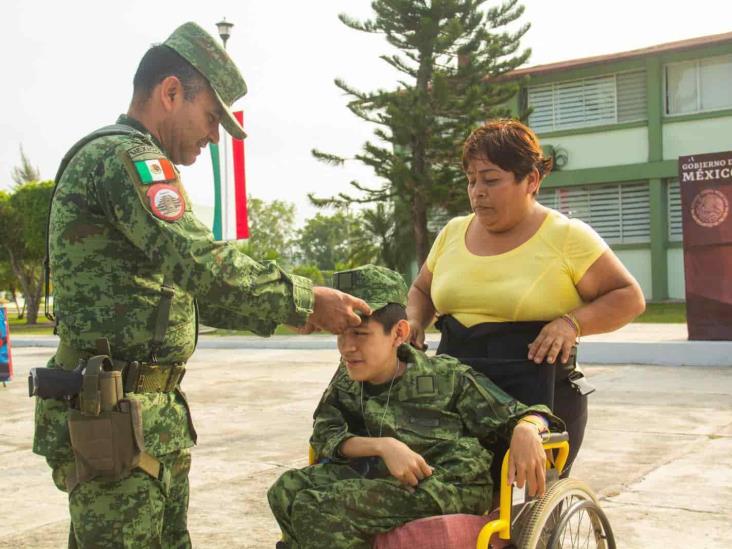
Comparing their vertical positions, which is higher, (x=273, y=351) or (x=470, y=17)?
(x=470, y=17)

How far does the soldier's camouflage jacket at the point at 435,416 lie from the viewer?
107 inches

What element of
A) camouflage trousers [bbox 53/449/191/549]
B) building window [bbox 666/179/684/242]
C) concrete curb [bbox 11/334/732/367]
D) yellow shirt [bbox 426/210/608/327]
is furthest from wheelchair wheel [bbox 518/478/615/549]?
building window [bbox 666/179/684/242]

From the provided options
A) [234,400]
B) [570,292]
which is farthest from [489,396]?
[234,400]

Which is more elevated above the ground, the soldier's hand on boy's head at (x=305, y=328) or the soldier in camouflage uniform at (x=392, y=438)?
the soldier's hand on boy's head at (x=305, y=328)

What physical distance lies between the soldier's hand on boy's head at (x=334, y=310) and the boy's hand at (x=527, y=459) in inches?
21.9

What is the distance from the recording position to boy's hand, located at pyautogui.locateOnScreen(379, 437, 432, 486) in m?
2.54

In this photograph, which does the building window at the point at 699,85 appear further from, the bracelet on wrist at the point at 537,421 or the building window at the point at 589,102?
the bracelet on wrist at the point at 537,421

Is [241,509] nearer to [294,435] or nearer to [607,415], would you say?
[294,435]

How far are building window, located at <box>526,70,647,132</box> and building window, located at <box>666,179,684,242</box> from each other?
6.34ft

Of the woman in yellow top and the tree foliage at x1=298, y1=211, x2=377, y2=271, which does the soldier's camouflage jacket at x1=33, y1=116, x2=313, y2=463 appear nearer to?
the woman in yellow top

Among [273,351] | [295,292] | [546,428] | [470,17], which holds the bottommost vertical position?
[273,351]

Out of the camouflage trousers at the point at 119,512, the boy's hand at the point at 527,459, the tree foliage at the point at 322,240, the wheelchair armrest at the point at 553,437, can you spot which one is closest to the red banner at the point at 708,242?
the wheelchair armrest at the point at 553,437

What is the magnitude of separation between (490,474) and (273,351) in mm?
12725

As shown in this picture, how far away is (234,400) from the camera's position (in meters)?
9.32
